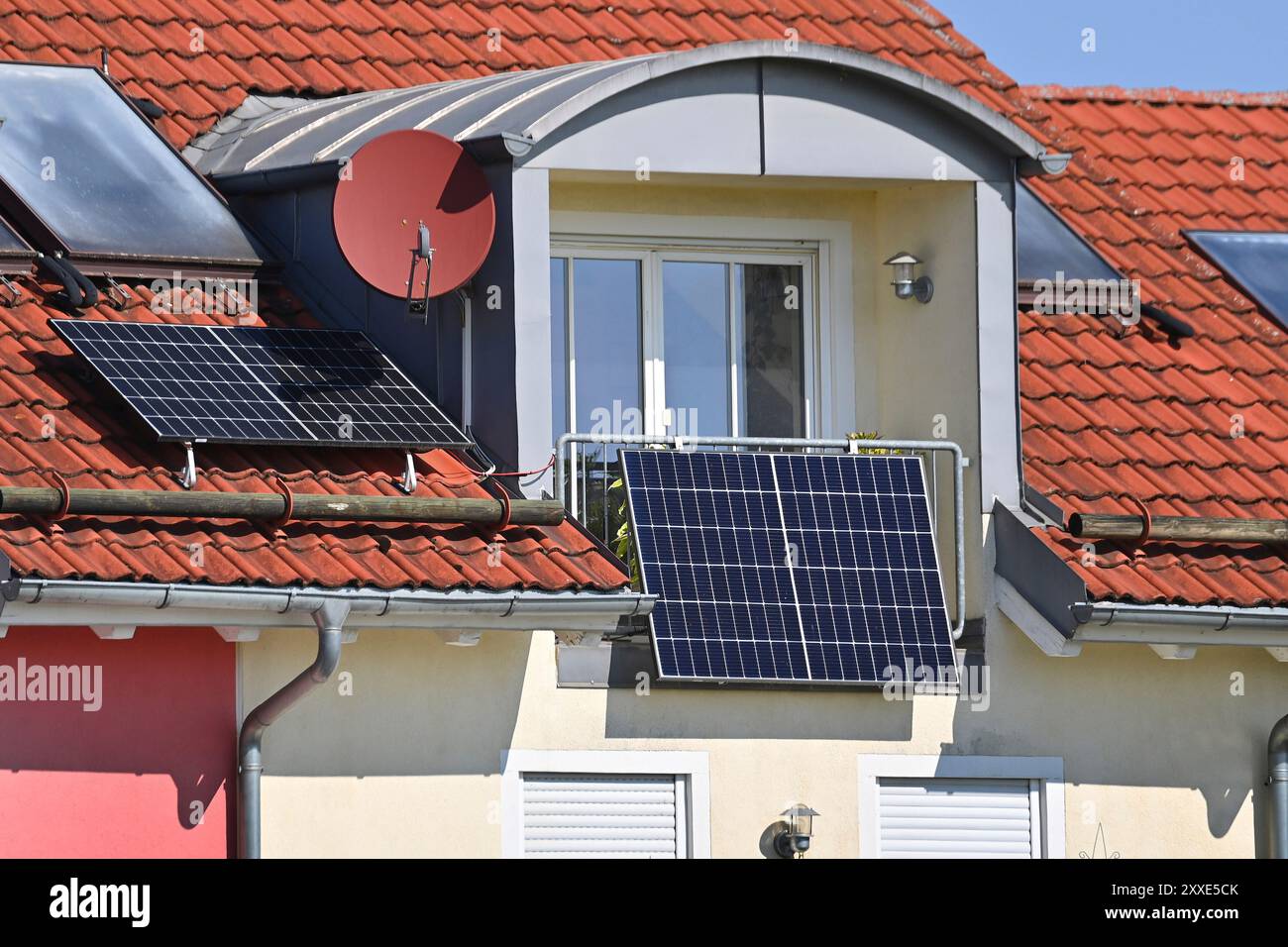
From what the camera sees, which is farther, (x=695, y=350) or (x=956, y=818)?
(x=695, y=350)

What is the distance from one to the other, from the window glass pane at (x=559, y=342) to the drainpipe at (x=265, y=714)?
2.65 metres

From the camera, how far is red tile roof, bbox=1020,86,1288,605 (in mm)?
15766

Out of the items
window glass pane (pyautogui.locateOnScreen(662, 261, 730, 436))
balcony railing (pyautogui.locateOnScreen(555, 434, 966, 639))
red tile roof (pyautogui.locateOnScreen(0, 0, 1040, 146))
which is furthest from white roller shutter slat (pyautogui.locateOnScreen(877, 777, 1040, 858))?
red tile roof (pyautogui.locateOnScreen(0, 0, 1040, 146))

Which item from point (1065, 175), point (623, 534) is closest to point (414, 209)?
point (623, 534)

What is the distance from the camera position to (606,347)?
1636 centimetres

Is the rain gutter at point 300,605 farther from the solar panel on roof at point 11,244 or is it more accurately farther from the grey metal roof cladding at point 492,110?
the solar panel on roof at point 11,244

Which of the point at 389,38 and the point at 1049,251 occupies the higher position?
the point at 389,38

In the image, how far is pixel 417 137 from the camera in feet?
49.8

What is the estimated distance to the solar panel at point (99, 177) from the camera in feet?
51.3

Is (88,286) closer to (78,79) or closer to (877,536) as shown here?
(78,79)

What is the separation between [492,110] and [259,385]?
2093mm

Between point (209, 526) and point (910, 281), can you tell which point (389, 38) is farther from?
point (209, 526)

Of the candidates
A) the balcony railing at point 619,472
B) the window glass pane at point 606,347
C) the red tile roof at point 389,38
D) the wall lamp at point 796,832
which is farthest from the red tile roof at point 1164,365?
the window glass pane at point 606,347
